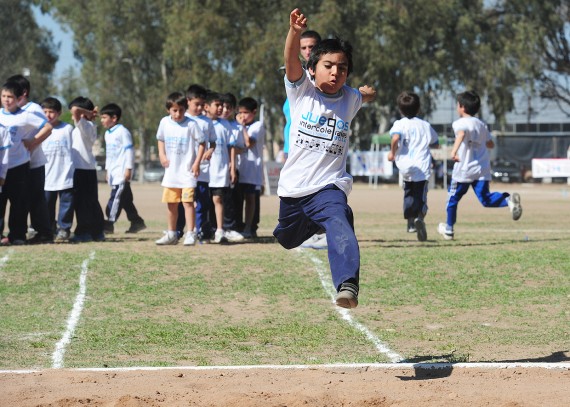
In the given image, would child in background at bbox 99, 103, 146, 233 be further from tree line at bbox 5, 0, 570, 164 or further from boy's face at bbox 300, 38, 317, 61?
tree line at bbox 5, 0, 570, 164

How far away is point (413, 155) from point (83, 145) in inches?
167

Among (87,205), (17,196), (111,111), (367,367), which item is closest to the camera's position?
(367,367)

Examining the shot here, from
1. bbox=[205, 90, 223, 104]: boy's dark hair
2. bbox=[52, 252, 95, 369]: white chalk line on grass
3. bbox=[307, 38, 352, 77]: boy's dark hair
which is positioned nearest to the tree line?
bbox=[205, 90, 223, 104]: boy's dark hair

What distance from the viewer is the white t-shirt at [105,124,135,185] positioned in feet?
48.2

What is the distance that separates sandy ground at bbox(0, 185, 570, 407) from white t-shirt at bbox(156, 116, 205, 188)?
6371mm

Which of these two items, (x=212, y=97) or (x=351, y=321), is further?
(x=212, y=97)

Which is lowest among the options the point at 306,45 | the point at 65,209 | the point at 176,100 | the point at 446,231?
the point at 446,231

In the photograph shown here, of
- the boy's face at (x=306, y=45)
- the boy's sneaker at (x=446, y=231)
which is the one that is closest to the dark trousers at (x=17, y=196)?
the boy's face at (x=306, y=45)

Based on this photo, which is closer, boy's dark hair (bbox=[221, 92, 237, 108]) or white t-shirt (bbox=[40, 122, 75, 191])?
white t-shirt (bbox=[40, 122, 75, 191])

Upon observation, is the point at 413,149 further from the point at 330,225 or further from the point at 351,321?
the point at 330,225

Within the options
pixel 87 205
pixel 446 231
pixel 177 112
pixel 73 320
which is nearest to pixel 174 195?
pixel 177 112

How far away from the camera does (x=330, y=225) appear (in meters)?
6.66

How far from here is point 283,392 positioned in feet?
19.2

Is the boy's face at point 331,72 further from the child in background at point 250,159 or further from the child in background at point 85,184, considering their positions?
the child in background at point 85,184
